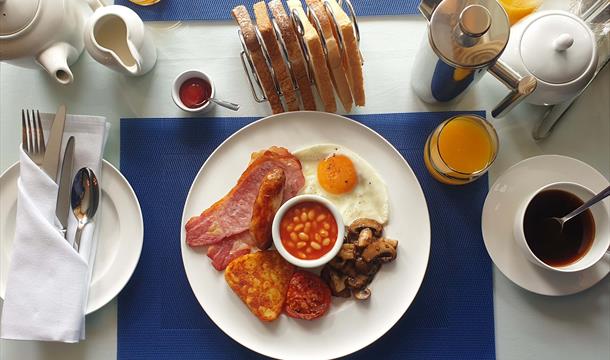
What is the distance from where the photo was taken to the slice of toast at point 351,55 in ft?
3.87

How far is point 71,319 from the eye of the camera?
1229 millimetres

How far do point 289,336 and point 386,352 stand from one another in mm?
282

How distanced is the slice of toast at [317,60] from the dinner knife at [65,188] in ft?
2.23

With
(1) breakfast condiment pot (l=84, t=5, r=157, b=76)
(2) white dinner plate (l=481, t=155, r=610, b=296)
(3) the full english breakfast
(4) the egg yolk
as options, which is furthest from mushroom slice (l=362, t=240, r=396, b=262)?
(1) breakfast condiment pot (l=84, t=5, r=157, b=76)

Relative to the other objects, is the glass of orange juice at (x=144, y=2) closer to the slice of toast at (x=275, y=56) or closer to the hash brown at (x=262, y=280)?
the slice of toast at (x=275, y=56)

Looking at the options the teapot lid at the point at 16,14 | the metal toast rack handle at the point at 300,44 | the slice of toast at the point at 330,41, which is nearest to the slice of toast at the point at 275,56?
the metal toast rack handle at the point at 300,44

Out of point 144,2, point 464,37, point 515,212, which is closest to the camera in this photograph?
point 464,37

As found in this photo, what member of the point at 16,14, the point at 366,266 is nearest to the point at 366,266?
the point at 366,266

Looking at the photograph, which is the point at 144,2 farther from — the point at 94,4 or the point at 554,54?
the point at 554,54

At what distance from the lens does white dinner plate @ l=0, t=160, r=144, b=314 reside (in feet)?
4.25

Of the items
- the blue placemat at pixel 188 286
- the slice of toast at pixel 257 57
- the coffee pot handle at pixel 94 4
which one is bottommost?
the blue placemat at pixel 188 286

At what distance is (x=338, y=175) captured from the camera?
1.26 meters

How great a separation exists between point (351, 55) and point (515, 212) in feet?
1.98

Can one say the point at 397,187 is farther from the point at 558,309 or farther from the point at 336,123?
the point at 558,309
